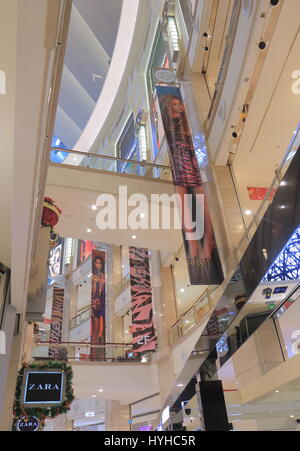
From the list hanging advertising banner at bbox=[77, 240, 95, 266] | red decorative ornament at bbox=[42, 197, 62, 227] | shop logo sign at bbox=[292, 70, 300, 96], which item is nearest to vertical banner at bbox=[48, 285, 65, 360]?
hanging advertising banner at bbox=[77, 240, 95, 266]

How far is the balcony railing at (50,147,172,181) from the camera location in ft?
31.5

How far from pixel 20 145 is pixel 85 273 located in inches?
771

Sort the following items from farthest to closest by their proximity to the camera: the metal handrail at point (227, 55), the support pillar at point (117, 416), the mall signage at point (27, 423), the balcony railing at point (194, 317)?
the support pillar at point (117, 416)
the balcony railing at point (194, 317)
the metal handrail at point (227, 55)
the mall signage at point (27, 423)

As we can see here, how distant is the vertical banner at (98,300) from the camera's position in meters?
13.9

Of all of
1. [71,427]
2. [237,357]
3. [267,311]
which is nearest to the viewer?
[267,311]

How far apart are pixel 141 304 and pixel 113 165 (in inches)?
176

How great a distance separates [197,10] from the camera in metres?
9.31

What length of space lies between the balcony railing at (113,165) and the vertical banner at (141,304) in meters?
3.32

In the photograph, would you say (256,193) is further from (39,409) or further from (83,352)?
(83,352)

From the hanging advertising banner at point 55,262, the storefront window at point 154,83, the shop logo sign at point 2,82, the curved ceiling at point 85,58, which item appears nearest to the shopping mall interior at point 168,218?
the shop logo sign at point 2,82

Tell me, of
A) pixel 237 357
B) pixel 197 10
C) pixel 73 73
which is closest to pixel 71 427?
pixel 237 357

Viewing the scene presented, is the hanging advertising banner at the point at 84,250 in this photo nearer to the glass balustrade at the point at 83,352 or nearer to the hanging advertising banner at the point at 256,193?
the glass balustrade at the point at 83,352

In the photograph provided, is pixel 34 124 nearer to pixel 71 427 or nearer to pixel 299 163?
pixel 299 163

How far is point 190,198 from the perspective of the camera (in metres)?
6.93
